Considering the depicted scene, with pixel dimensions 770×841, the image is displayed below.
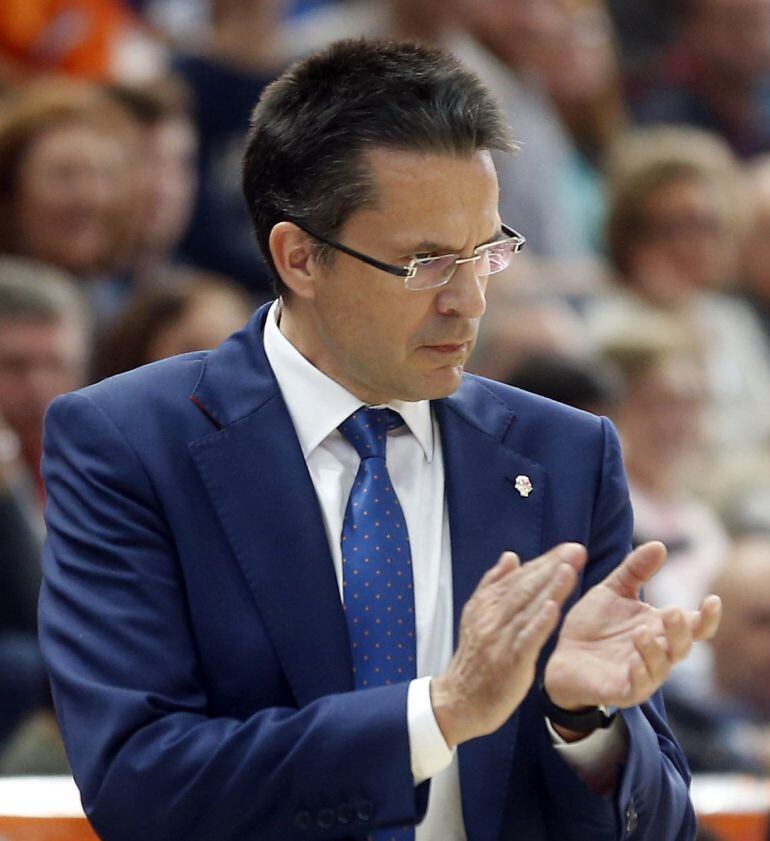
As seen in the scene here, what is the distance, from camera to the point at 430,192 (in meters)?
2.50

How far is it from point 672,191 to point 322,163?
4455mm

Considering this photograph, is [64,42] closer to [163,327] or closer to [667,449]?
[163,327]

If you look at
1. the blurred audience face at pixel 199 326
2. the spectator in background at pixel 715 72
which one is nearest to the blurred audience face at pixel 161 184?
the blurred audience face at pixel 199 326

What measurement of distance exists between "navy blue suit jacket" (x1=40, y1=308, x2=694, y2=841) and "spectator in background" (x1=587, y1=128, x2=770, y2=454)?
4023 millimetres

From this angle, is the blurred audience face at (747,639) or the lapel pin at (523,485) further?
the blurred audience face at (747,639)

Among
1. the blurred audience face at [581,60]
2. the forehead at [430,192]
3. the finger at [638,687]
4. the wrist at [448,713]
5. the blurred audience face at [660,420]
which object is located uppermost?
the forehead at [430,192]

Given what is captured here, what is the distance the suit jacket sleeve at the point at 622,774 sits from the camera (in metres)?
2.41

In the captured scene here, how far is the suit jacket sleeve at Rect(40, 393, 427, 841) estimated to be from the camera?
7.54 feet

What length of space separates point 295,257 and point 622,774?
0.88 m

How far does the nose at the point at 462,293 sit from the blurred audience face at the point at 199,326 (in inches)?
96.2

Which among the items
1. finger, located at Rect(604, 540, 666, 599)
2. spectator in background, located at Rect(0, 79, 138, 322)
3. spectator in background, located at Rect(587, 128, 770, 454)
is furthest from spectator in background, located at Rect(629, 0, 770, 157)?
finger, located at Rect(604, 540, 666, 599)

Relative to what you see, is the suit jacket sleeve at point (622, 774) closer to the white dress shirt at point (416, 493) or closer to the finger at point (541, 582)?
the white dress shirt at point (416, 493)

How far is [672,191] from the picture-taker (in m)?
6.81

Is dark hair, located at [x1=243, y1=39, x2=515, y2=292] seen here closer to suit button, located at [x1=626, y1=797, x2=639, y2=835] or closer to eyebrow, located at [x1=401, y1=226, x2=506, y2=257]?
eyebrow, located at [x1=401, y1=226, x2=506, y2=257]
